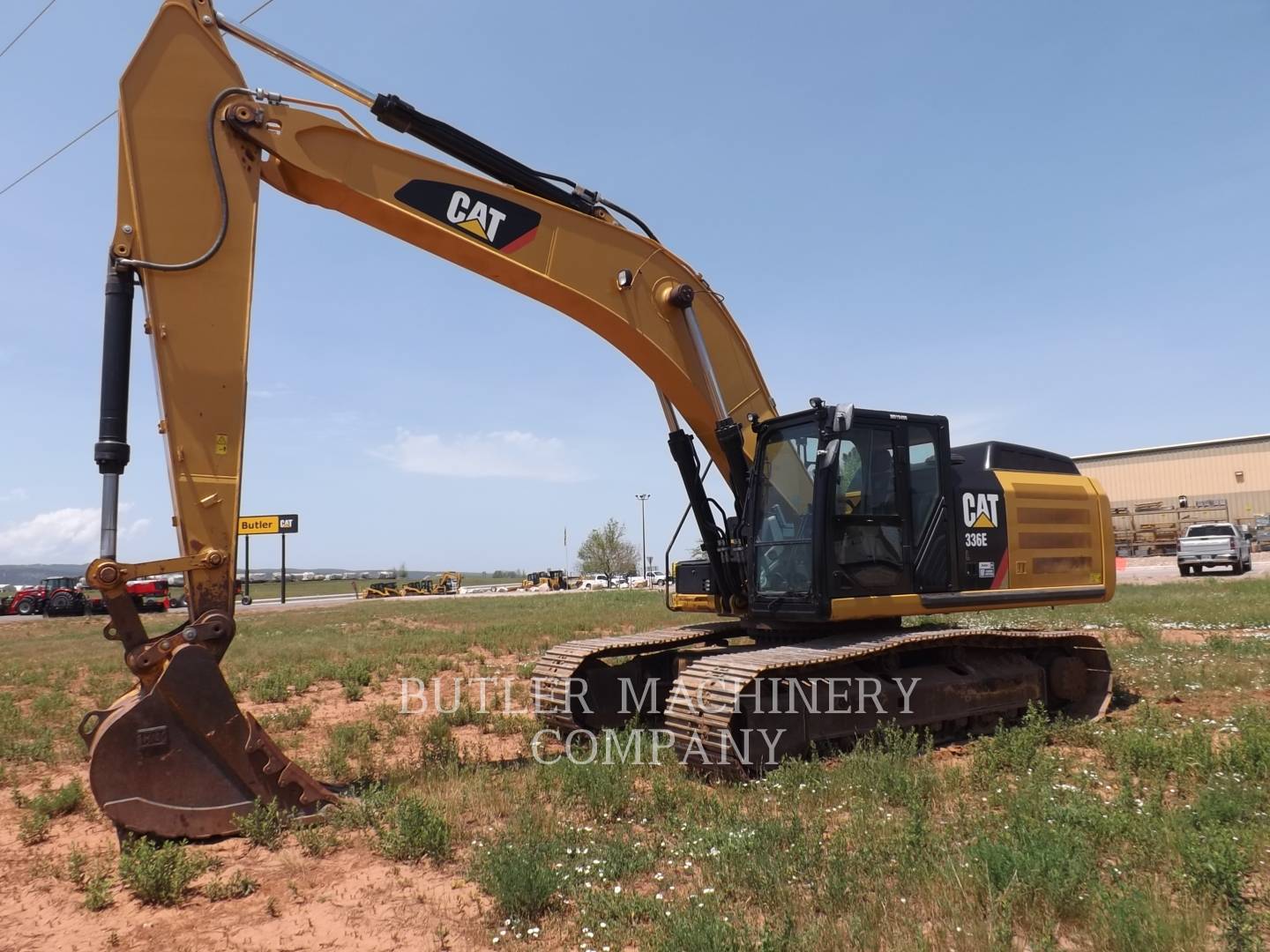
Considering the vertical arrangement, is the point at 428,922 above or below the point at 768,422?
below

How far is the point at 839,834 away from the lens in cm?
509

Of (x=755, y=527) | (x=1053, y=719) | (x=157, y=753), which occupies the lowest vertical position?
(x=1053, y=719)

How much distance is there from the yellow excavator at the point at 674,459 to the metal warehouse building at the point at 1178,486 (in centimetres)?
4613

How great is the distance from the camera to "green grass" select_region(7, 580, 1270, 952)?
3982mm

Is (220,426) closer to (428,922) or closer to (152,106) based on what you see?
(152,106)

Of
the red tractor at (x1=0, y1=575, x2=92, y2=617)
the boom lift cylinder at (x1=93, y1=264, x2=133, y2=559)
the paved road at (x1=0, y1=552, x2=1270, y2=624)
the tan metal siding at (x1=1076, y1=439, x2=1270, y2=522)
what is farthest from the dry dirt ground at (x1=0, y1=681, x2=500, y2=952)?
the tan metal siding at (x1=1076, y1=439, x2=1270, y2=522)

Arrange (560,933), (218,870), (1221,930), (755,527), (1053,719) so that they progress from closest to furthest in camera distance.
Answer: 1. (1221,930)
2. (560,933)
3. (218,870)
4. (755,527)
5. (1053,719)

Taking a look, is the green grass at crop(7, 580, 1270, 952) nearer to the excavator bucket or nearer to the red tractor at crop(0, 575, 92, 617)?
the excavator bucket

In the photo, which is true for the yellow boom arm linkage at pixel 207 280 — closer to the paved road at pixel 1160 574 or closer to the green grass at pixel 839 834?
the green grass at pixel 839 834

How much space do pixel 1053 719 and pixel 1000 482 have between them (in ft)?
8.38

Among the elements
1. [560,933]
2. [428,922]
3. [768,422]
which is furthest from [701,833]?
[768,422]

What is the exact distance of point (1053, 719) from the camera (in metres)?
9.06

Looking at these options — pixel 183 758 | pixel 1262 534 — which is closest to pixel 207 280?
pixel 183 758

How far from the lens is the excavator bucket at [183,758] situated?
530 centimetres
